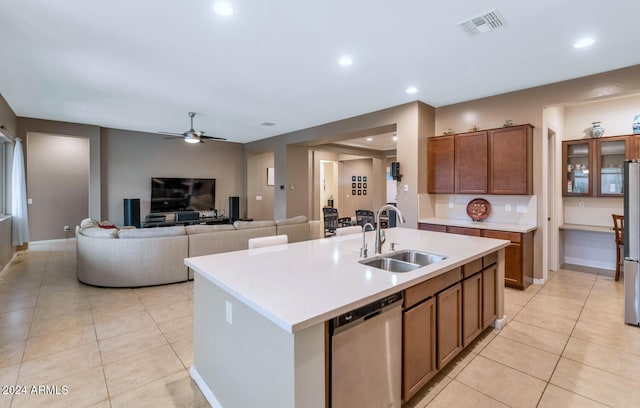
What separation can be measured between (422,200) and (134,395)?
4.50 metres

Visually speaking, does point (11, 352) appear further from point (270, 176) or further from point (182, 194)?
point (270, 176)

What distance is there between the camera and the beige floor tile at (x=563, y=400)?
195 centimetres

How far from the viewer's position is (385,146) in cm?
982

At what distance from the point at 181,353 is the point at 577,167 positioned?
6.28 metres

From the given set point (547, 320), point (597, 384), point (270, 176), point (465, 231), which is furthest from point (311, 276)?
point (270, 176)

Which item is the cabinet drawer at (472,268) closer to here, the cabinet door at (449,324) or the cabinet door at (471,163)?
the cabinet door at (449,324)

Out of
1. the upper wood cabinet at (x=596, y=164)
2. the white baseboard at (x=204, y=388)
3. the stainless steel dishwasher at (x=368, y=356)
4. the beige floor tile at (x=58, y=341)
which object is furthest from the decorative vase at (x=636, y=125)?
the beige floor tile at (x=58, y=341)

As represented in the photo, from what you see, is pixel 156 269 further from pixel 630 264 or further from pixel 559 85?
pixel 559 85

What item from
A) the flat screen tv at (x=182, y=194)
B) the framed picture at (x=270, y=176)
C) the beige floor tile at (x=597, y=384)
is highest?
the framed picture at (x=270, y=176)

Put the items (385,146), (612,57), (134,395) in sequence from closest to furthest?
(134,395) < (612,57) < (385,146)

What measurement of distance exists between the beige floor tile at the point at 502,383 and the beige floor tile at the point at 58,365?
2.89 meters

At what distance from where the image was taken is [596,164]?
4746 millimetres

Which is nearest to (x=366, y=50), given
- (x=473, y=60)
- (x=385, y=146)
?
(x=473, y=60)

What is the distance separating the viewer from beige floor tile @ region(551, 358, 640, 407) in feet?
6.56
